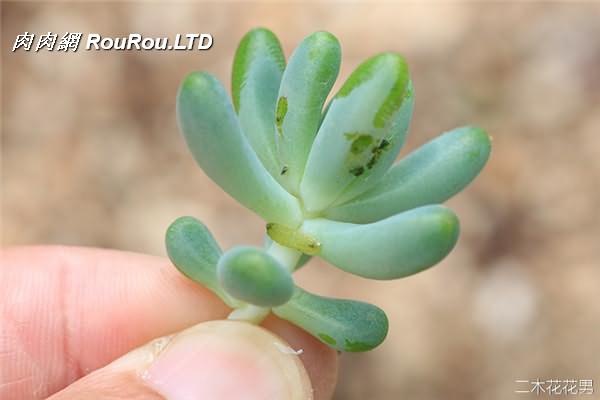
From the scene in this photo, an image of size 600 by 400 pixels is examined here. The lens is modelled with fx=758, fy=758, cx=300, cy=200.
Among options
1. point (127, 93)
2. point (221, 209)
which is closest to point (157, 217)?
point (221, 209)

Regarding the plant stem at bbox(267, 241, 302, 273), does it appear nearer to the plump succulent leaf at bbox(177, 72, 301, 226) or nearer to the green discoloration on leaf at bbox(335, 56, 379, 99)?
the plump succulent leaf at bbox(177, 72, 301, 226)

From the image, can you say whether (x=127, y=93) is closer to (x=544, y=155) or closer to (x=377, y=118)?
(x=544, y=155)

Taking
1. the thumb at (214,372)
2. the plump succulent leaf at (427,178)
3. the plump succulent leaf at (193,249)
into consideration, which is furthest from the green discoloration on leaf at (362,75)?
the thumb at (214,372)

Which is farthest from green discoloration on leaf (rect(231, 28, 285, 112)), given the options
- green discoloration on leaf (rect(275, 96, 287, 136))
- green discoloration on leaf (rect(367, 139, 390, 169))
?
green discoloration on leaf (rect(367, 139, 390, 169))

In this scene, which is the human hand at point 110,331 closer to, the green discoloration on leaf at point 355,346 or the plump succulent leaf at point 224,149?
the green discoloration on leaf at point 355,346

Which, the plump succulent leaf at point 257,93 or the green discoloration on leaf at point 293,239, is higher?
the plump succulent leaf at point 257,93

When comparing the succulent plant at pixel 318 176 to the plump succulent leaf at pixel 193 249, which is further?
the plump succulent leaf at pixel 193 249
